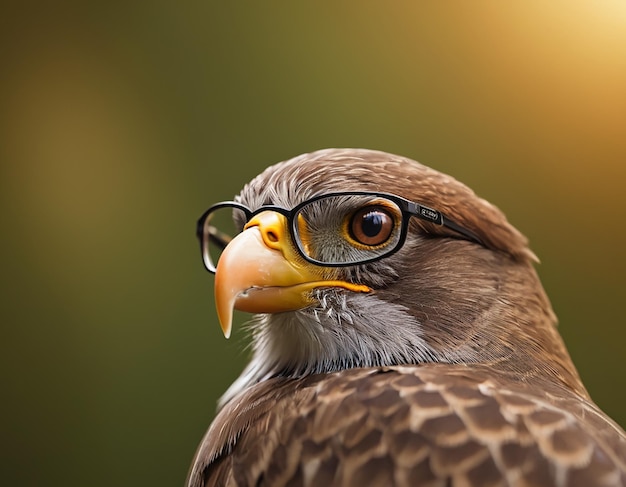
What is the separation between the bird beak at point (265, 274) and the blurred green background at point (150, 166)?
1084 mm

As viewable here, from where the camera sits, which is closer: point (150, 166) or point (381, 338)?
point (381, 338)

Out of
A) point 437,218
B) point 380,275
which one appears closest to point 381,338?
point 380,275

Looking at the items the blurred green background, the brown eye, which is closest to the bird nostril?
the brown eye

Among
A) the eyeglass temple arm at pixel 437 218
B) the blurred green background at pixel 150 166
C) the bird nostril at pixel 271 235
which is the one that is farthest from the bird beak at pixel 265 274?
the blurred green background at pixel 150 166

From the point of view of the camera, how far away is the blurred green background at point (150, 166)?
202cm

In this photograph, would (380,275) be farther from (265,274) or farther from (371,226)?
(265,274)

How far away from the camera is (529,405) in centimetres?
84

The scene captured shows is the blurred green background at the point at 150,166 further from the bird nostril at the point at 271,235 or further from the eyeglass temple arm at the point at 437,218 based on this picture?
the bird nostril at the point at 271,235

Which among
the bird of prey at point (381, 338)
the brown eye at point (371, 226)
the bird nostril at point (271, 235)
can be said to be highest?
the bird nostril at point (271, 235)

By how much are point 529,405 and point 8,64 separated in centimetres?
201

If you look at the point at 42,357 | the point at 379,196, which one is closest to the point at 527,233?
the point at 379,196

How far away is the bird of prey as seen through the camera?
2.63 ft

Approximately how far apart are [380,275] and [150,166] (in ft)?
4.30

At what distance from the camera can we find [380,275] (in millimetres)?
1057
